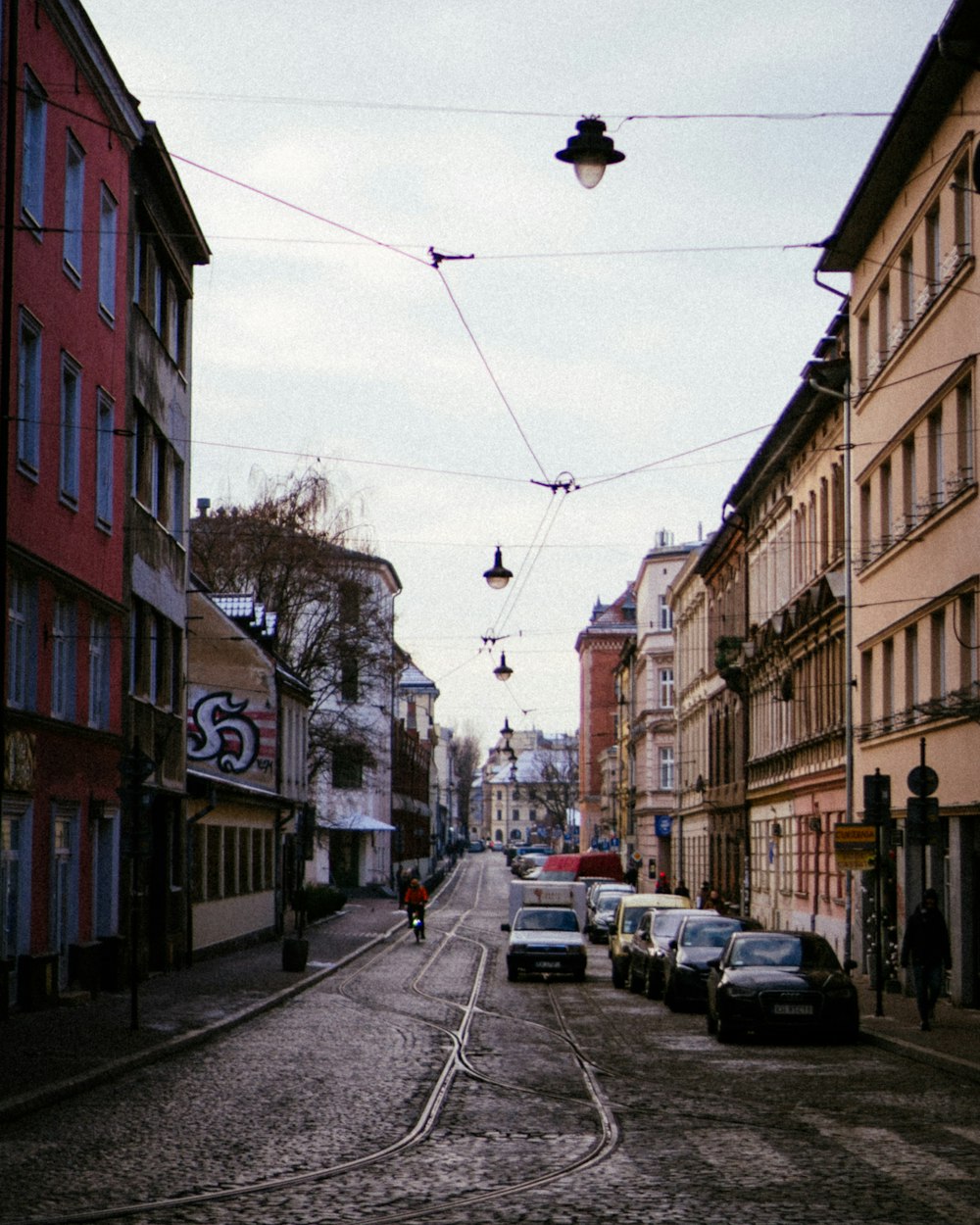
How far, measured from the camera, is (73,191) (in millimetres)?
29094

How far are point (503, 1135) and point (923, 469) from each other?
20019mm

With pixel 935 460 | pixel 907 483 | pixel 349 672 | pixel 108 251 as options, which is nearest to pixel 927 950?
pixel 935 460

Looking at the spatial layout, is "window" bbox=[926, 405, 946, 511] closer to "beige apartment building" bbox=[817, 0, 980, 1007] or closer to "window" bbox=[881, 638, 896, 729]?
"beige apartment building" bbox=[817, 0, 980, 1007]

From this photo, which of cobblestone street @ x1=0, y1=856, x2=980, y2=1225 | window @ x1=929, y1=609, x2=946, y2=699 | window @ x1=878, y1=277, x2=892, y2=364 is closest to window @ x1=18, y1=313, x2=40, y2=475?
cobblestone street @ x1=0, y1=856, x2=980, y2=1225

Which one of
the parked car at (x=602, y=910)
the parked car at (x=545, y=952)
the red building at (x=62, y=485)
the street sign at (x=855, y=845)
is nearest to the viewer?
the red building at (x=62, y=485)

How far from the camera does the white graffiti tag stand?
47.1 m

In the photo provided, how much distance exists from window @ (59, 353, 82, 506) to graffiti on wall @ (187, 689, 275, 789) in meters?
18.6

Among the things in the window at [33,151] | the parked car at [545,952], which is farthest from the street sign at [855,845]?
the window at [33,151]

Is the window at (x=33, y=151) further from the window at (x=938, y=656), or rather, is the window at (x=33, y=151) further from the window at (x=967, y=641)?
the window at (x=938, y=656)

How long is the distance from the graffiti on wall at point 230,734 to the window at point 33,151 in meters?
22.0

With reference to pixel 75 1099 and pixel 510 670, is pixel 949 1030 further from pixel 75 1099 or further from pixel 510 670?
pixel 510 670

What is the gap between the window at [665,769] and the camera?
305 feet

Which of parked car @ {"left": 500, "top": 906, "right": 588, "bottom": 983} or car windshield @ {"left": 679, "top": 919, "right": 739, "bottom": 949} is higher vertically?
car windshield @ {"left": 679, "top": 919, "right": 739, "bottom": 949}

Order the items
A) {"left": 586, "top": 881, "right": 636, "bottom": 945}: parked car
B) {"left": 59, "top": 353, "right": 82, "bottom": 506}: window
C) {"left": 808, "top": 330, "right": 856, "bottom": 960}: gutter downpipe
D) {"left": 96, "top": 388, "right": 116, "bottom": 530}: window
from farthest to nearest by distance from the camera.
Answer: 1. {"left": 586, "top": 881, "right": 636, "bottom": 945}: parked car
2. {"left": 808, "top": 330, "right": 856, "bottom": 960}: gutter downpipe
3. {"left": 96, "top": 388, "right": 116, "bottom": 530}: window
4. {"left": 59, "top": 353, "right": 82, "bottom": 506}: window
